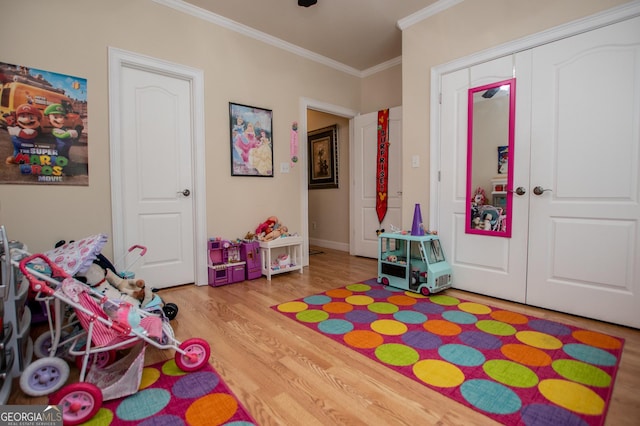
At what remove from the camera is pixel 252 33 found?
3.47 metres

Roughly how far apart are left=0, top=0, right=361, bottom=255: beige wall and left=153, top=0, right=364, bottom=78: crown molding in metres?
0.05

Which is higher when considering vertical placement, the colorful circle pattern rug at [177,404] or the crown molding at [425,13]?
the crown molding at [425,13]

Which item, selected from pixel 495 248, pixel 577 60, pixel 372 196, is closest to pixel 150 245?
pixel 372 196

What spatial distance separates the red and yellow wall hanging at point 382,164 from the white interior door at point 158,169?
2290 mm

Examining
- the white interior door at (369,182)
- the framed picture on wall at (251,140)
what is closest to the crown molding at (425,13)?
the white interior door at (369,182)

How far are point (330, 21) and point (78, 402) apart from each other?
3625 millimetres

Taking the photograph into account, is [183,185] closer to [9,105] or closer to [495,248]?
[9,105]

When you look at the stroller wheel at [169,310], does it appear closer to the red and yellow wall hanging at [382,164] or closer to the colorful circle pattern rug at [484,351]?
the colorful circle pattern rug at [484,351]

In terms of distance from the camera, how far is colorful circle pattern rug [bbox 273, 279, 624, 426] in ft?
4.47

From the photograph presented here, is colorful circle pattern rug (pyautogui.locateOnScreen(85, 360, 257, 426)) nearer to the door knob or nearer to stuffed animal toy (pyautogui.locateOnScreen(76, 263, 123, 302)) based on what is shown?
stuffed animal toy (pyautogui.locateOnScreen(76, 263, 123, 302))

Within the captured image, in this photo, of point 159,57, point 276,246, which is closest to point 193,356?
point 276,246

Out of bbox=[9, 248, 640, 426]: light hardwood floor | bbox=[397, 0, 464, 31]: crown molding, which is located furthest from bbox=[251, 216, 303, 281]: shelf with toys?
bbox=[397, 0, 464, 31]: crown molding

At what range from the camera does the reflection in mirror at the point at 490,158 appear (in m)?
2.62

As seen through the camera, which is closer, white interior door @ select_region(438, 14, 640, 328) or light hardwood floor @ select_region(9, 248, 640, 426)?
light hardwood floor @ select_region(9, 248, 640, 426)
